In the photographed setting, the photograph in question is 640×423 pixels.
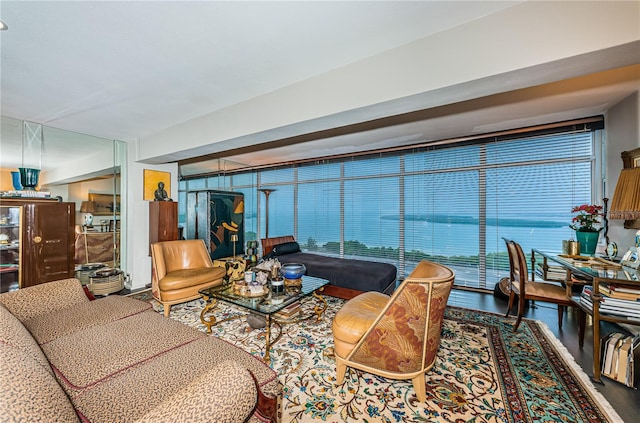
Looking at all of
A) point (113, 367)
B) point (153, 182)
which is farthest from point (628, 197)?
point (153, 182)

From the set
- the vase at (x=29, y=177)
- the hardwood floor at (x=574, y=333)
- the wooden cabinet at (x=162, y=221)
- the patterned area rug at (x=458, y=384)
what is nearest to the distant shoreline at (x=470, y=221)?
the hardwood floor at (x=574, y=333)

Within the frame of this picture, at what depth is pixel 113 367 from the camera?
4.48 feet

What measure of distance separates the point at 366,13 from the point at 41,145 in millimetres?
4854

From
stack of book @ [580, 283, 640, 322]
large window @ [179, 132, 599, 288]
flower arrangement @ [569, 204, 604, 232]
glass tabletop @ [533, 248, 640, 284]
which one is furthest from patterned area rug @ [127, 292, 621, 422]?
large window @ [179, 132, 599, 288]

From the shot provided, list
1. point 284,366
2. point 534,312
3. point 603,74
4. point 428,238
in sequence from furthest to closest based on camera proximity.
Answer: point 428,238
point 534,312
point 603,74
point 284,366

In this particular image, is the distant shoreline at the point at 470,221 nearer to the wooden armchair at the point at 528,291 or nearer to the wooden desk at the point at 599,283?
the wooden armchair at the point at 528,291

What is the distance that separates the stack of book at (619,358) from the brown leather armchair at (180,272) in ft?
12.8

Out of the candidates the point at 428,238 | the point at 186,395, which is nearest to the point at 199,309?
the point at 186,395

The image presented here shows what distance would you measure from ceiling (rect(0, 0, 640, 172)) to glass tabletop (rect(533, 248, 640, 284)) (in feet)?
5.80

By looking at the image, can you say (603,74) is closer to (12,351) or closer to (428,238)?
(428,238)

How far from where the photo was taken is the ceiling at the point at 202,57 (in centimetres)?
160

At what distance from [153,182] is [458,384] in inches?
210

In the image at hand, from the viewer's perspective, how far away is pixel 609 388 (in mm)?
1834

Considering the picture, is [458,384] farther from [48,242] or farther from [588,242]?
[48,242]
